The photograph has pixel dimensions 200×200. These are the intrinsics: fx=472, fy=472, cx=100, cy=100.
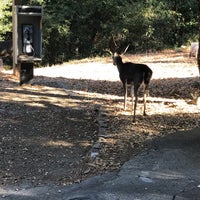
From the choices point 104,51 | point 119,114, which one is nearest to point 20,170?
point 119,114

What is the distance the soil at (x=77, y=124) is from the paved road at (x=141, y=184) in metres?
0.26

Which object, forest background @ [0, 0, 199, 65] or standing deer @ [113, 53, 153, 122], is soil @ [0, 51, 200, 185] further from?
forest background @ [0, 0, 199, 65]

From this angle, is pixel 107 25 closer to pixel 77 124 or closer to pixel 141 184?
pixel 77 124

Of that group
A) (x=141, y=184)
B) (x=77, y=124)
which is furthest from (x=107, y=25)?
(x=141, y=184)

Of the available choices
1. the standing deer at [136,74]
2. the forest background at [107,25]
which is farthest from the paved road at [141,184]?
the forest background at [107,25]

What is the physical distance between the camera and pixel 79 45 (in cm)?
3066

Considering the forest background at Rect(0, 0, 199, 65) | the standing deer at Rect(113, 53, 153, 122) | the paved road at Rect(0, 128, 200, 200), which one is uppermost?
the forest background at Rect(0, 0, 199, 65)

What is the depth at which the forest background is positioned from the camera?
26.0 meters

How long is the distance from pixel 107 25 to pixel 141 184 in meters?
23.0

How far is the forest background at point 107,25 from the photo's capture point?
1024 inches

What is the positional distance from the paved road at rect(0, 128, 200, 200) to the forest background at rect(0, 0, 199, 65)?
62.5ft

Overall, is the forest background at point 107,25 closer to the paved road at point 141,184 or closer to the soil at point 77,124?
the soil at point 77,124

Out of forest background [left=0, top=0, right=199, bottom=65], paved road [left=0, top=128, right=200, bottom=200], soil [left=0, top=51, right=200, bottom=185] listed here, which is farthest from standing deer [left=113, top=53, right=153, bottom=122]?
forest background [left=0, top=0, right=199, bottom=65]

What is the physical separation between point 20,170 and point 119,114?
335cm
